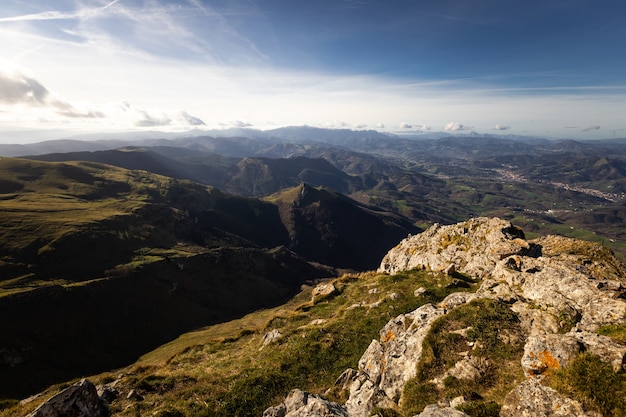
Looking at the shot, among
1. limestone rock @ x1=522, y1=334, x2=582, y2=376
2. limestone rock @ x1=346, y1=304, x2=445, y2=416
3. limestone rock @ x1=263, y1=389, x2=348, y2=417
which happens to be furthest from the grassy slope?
limestone rock @ x1=522, y1=334, x2=582, y2=376

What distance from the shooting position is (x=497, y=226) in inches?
1928

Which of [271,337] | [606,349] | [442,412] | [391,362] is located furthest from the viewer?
[271,337]

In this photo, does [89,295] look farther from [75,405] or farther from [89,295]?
[75,405]

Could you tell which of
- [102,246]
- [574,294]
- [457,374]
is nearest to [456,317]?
[457,374]

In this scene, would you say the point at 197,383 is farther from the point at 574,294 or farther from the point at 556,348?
the point at 574,294

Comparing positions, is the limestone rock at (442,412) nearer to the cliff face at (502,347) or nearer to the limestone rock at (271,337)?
the cliff face at (502,347)

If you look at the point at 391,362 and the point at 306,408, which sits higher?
the point at 306,408

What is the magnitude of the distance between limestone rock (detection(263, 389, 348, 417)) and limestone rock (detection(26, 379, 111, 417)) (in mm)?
13220

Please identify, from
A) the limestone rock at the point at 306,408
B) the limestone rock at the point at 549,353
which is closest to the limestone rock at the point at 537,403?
the limestone rock at the point at 549,353

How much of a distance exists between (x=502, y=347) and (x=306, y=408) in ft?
45.9

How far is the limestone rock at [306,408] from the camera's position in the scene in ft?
55.4

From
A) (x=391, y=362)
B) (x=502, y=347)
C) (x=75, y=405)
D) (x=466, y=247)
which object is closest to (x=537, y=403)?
(x=502, y=347)

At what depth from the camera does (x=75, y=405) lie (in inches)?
789

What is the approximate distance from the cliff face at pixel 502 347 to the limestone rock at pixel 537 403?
0.04 meters
